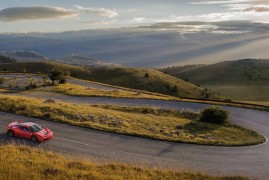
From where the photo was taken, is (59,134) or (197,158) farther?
(59,134)

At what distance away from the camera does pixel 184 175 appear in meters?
20.3

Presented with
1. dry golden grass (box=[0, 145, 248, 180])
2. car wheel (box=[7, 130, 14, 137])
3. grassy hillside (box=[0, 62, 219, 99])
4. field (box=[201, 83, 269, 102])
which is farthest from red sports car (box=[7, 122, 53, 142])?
field (box=[201, 83, 269, 102])

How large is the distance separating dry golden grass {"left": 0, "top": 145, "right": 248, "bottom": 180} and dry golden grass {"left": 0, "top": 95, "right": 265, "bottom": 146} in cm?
1136

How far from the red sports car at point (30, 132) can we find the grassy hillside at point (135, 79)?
78054 mm

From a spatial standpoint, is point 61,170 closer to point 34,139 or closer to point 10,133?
point 34,139

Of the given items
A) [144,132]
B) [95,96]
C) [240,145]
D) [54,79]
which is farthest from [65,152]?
[54,79]

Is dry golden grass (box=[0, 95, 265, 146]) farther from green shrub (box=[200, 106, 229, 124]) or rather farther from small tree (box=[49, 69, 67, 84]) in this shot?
small tree (box=[49, 69, 67, 84])

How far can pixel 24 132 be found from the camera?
2930 centimetres

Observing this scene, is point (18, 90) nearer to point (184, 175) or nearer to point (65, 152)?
point (65, 152)

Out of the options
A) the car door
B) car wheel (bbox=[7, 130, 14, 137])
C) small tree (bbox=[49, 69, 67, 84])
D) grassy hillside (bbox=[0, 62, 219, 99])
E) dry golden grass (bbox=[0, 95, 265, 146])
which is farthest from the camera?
grassy hillside (bbox=[0, 62, 219, 99])

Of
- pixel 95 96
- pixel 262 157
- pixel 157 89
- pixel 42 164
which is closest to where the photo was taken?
pixel 42 164

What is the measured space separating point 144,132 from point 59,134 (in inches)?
320

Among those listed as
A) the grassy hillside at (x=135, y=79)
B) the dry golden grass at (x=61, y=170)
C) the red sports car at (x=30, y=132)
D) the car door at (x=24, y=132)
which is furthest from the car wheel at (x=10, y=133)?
the grassy hillside at (x=135, y=79)

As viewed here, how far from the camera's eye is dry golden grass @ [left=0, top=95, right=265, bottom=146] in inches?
1305
